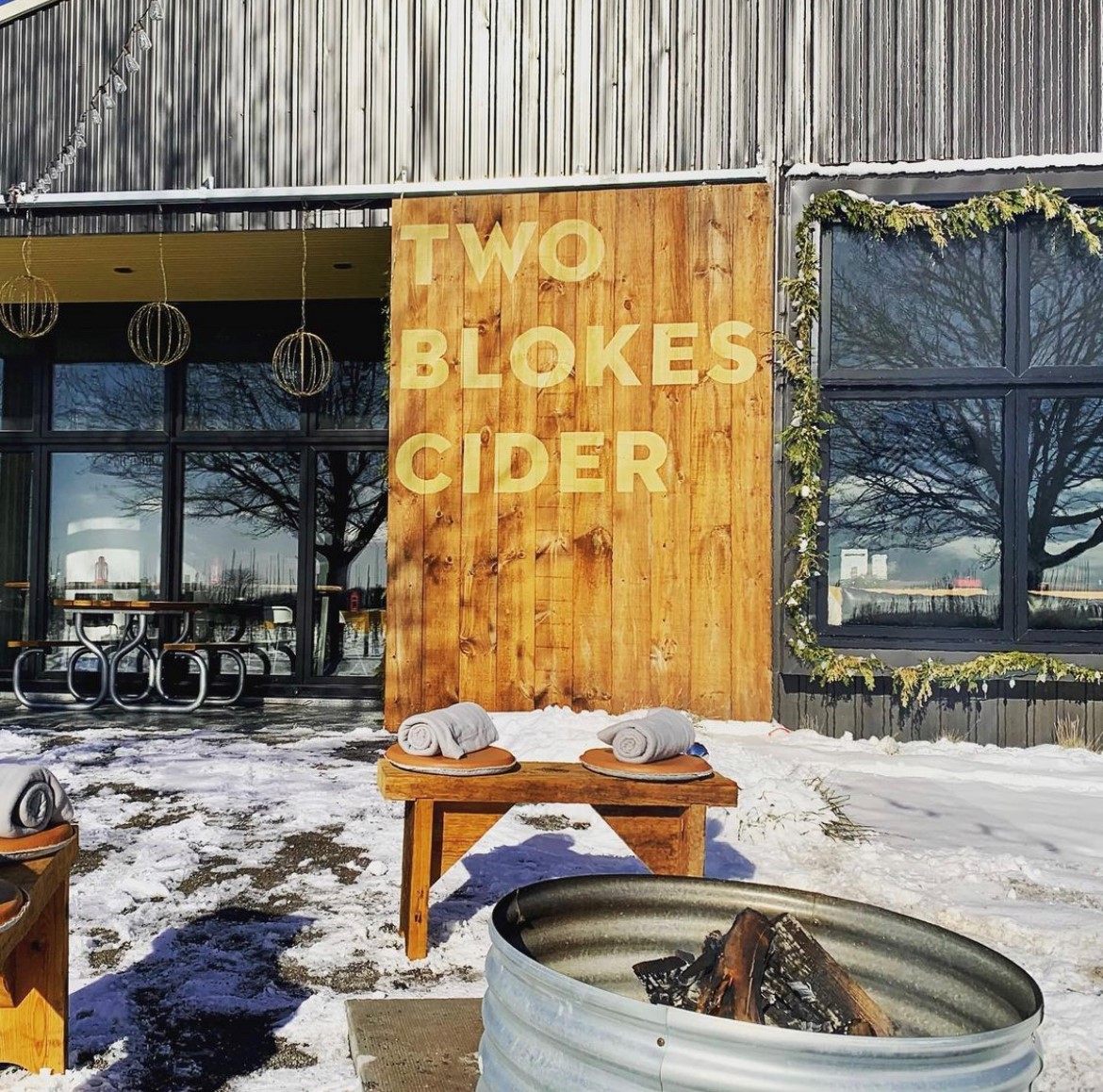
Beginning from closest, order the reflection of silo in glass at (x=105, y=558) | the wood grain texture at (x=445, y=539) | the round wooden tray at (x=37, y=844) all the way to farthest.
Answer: the round wooden tray at (x=37, y=844) → the wood grain texture at (x=445, y=539) → the reflection of silo in glass at (x=105, y=558)

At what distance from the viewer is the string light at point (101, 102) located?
6684mm

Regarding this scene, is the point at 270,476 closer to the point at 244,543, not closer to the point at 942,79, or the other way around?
the point at 244,543

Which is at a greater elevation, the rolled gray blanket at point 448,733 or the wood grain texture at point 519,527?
the wood grain texture at point 519,527

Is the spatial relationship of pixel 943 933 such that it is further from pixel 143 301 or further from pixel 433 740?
pixel 143 301

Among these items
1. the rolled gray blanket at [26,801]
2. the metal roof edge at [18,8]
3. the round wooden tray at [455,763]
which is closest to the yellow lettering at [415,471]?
the round wooden tray at [455,763]

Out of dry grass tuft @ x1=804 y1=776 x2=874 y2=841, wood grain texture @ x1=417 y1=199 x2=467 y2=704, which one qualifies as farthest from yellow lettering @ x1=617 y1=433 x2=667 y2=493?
dry grass tuft @ x1=804 y1=776 x2=874 y2=841

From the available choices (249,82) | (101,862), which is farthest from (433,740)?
(249,82)

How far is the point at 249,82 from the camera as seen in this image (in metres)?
6.56

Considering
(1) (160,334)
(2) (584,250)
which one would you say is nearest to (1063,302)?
(2) (584,250)

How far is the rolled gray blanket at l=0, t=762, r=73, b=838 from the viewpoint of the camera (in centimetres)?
189

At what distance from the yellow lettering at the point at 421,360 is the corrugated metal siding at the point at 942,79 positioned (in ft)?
8.03

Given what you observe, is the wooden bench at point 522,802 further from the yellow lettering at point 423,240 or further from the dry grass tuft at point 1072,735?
the yellow lettering at point 423,240

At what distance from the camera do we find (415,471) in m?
6.24

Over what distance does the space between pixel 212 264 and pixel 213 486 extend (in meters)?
1.86
